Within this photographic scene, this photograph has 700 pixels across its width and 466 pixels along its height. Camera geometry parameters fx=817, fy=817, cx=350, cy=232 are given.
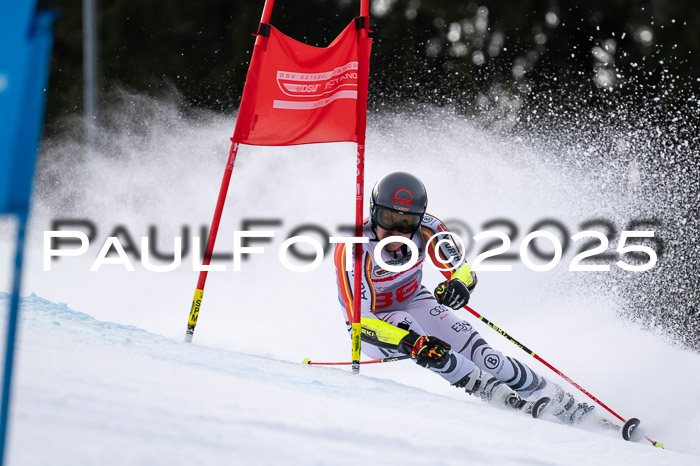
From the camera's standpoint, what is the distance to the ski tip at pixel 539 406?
505cm

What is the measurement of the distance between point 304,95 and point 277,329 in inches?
143

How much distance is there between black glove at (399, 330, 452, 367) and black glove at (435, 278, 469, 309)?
36 cm

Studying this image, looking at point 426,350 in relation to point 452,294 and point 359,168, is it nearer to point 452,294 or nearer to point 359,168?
point 452,294

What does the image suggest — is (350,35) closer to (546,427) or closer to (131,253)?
(546,427)

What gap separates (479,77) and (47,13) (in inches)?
647

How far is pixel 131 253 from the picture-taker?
12.0 m

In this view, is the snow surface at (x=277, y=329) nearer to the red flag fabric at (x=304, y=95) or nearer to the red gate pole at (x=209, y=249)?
the red gate pole at (x=209, y=249)

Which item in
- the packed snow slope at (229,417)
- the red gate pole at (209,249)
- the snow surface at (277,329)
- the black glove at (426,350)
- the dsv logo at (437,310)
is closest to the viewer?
the packed snow slope at (229,417)

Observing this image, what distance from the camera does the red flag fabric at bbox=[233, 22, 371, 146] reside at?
5.68 m

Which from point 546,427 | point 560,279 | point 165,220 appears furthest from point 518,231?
point 546,427

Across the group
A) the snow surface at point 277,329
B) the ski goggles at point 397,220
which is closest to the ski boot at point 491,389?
the snow surface at point 277,329

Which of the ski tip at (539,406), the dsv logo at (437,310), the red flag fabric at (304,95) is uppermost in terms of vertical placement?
the red flag fabric at (304,95)

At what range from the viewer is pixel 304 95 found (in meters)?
5.68

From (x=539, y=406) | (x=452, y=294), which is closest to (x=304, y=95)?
(x=452, y=294)
